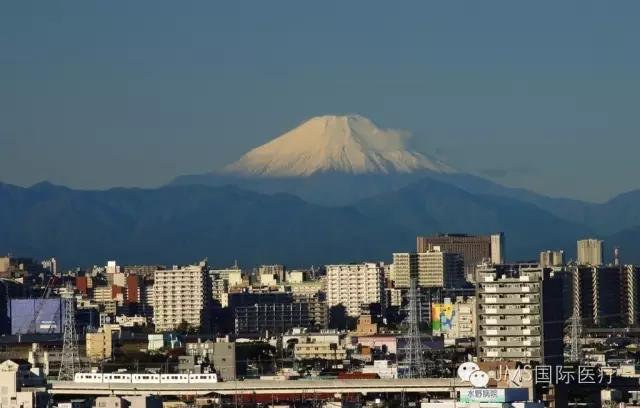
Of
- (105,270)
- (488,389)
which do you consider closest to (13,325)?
(105,270)

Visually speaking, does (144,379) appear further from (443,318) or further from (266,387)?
(443,318)

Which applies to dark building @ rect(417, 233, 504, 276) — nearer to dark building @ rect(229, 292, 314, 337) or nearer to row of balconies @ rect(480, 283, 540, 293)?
dark building @ rect(229, 292, 314, 337)

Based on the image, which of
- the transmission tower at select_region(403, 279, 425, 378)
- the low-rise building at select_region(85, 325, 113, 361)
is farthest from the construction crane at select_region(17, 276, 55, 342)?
the transmission tower at select_region(403, 279, 425, 378)

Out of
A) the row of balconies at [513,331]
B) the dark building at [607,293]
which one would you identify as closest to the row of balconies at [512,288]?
the row of balconies at [513,331]

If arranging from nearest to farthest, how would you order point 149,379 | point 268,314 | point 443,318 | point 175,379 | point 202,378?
1. point 149,379
2. point 175,379
3. point 202,378
4. point 443,318
5. point 268,314

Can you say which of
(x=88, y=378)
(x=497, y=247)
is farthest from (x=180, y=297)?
(x=88, y=378)

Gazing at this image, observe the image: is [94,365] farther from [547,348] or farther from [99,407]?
[99,407]
